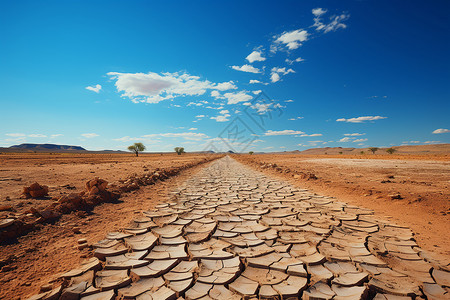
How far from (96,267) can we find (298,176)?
295 inches

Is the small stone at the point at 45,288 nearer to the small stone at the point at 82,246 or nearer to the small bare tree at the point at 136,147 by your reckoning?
the small stone at the point at 82,246

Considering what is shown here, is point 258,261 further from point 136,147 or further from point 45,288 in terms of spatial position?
point 136,147

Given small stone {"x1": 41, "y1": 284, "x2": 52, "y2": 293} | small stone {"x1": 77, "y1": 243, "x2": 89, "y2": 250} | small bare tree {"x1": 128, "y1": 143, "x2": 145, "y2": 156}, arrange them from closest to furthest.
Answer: small stone {"x1": 41, "y1": 284, "x2": 52, "y2": 293}
small stone {"x1": 77, "y1": 243, "x2": 89, "y2": 250}
small bare tree {"x1": 128, "y1": 143, "x2": 145, "y2": 156}

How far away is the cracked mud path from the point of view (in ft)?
5.36

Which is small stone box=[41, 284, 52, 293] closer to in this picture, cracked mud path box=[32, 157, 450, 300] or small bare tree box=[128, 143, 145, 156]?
cracked mud path box=[32, 157, 450, 300]

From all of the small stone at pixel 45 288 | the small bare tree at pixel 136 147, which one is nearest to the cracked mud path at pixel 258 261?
the small stone at pixel 45 288

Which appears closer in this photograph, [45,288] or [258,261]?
[45,288]

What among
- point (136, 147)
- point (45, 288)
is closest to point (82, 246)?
point (45, 288)

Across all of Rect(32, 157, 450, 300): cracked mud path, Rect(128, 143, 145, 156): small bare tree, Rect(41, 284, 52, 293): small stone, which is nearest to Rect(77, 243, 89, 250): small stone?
Rect(32, 157, 450, 300): cracked mud path

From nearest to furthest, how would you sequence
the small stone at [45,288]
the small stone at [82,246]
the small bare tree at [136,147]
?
the small stone at [45,288] → the small stone at [82,246] → the small bare tree at [136,147]

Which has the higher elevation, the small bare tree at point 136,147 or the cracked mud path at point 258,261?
the small bare tree at point 136,147

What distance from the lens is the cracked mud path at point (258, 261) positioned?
1633 mm

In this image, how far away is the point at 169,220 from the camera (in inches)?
131

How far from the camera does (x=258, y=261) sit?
2.06 m
